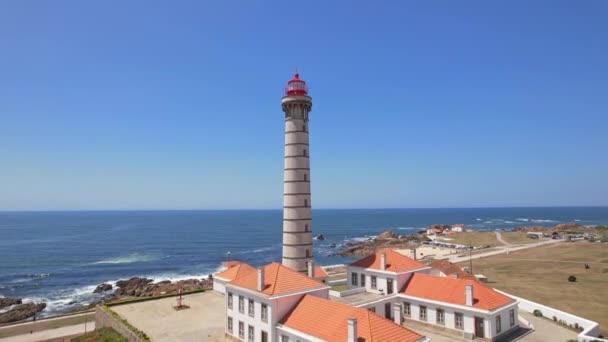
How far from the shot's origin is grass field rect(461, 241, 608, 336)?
104ft

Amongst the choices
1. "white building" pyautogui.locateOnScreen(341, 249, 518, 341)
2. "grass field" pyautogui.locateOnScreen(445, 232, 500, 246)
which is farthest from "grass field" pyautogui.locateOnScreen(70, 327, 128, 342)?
"grass field" pyautogui.locateOnScreen(445, 232, 500, 246)

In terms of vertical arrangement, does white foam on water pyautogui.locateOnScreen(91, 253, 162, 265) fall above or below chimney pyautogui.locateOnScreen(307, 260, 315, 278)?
below

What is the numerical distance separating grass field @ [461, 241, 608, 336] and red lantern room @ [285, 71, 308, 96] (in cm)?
2647

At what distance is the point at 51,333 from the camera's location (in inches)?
1267

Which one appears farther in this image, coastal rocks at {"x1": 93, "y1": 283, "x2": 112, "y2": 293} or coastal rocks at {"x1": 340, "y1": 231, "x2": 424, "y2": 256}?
coastal rocks at {"x1": 340, "y1": 231, "x2": 424, "y2": 256}

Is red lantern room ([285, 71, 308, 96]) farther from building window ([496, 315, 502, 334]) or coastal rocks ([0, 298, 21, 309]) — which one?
coastal rocks ([0, 298, 21, 309])

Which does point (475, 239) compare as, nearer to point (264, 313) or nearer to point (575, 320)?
point (575, 320)

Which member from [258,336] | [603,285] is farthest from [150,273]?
[603,285]

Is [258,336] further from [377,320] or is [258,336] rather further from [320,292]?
[377,320]

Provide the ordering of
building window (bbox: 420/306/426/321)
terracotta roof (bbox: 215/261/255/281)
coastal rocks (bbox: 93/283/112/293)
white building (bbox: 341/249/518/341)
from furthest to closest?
coastal rocks (bbox: 93/283/112/293)
terracotta roof (bbox: 215/261/255/281)
building window (bbox: 420/306/426/321)
white building (bbox: 341/249/518/341)

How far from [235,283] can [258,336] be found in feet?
12.3

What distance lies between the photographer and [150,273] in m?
69.0

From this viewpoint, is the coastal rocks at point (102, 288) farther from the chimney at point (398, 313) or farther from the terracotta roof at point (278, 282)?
the chimney at point (398, 313)

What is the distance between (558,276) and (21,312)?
6348 centimetres
